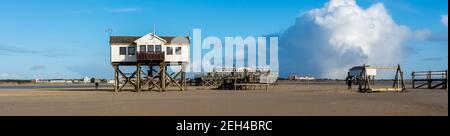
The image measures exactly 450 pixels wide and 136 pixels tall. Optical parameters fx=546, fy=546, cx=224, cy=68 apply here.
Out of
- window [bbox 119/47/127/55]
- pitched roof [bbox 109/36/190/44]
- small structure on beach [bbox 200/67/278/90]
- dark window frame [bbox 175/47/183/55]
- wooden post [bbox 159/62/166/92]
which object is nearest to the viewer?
pitched roof [bbox 109/36/190/44]

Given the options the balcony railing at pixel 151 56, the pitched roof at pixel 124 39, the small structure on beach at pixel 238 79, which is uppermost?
the pitched roof at pixel 124 39

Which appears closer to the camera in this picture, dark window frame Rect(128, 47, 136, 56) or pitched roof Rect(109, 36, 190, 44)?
pitched roof Rect(109, 36, 190, 44)

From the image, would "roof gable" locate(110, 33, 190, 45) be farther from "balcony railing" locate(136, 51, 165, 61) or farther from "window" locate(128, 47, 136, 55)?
"balcony railing" locate(136, 51, 165, 61)

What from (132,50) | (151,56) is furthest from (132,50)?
(151,56)

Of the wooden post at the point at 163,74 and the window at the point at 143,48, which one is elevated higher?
the window at the point at 143,48

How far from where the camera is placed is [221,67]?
230 ft

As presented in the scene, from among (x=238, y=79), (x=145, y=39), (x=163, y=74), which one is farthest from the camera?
(x=238, y=79)

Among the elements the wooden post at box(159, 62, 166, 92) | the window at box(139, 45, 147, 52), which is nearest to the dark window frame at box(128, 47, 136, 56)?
the window at box(139, 45, 147, 52)

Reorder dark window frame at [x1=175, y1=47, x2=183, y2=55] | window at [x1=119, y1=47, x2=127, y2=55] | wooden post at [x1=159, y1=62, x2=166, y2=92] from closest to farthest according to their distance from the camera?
window at [x1=119, y1=47, x2=127, y2=55]
dark window frame at [x1=175, y1=47, x2=183, y2=55]
wooden post at [x1=159, y1=62, x2=166, y2=92]

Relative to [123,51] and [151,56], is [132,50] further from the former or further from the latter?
[151,56]

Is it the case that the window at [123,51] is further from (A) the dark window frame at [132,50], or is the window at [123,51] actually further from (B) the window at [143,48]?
(B) the window at [143,48]

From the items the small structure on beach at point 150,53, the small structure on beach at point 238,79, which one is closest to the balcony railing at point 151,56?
the small structure on beach at point 150,53
